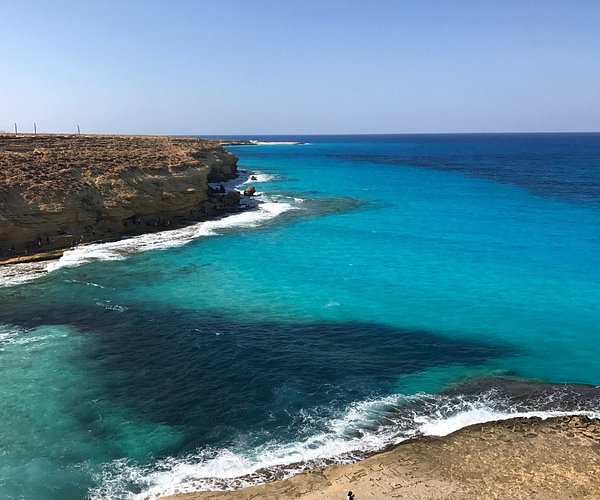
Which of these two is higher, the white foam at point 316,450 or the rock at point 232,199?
the rock at point 232,199

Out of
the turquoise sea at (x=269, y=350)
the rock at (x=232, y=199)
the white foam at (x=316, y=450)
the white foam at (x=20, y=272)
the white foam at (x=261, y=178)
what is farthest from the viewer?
the white foam at (x=261, y=178)

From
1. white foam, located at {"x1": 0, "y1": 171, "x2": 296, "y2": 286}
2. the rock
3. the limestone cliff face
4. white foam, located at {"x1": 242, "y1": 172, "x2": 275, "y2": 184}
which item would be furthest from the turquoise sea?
white foam, located at {"x1": 242, "y1": 172, "x2": 275, "y2": 184}

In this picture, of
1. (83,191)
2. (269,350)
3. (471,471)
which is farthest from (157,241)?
(471,471)

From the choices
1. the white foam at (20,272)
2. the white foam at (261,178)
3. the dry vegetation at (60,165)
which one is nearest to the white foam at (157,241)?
the white foam at (20,272)

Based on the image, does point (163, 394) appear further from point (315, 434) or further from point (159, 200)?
point (159, 200)

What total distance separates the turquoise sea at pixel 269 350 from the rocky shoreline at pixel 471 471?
0.72 meters

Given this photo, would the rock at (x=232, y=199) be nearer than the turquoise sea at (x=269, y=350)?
No

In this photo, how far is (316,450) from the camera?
701 inches

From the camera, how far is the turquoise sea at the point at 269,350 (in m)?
17.9

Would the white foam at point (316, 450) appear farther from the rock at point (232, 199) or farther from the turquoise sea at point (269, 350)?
the rock at point (232, 199)

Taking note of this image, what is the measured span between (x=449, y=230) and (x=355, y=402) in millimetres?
36725

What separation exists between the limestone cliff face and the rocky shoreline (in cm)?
3421

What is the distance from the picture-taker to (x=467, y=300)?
105ft

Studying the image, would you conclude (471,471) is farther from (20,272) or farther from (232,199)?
(232,199)
